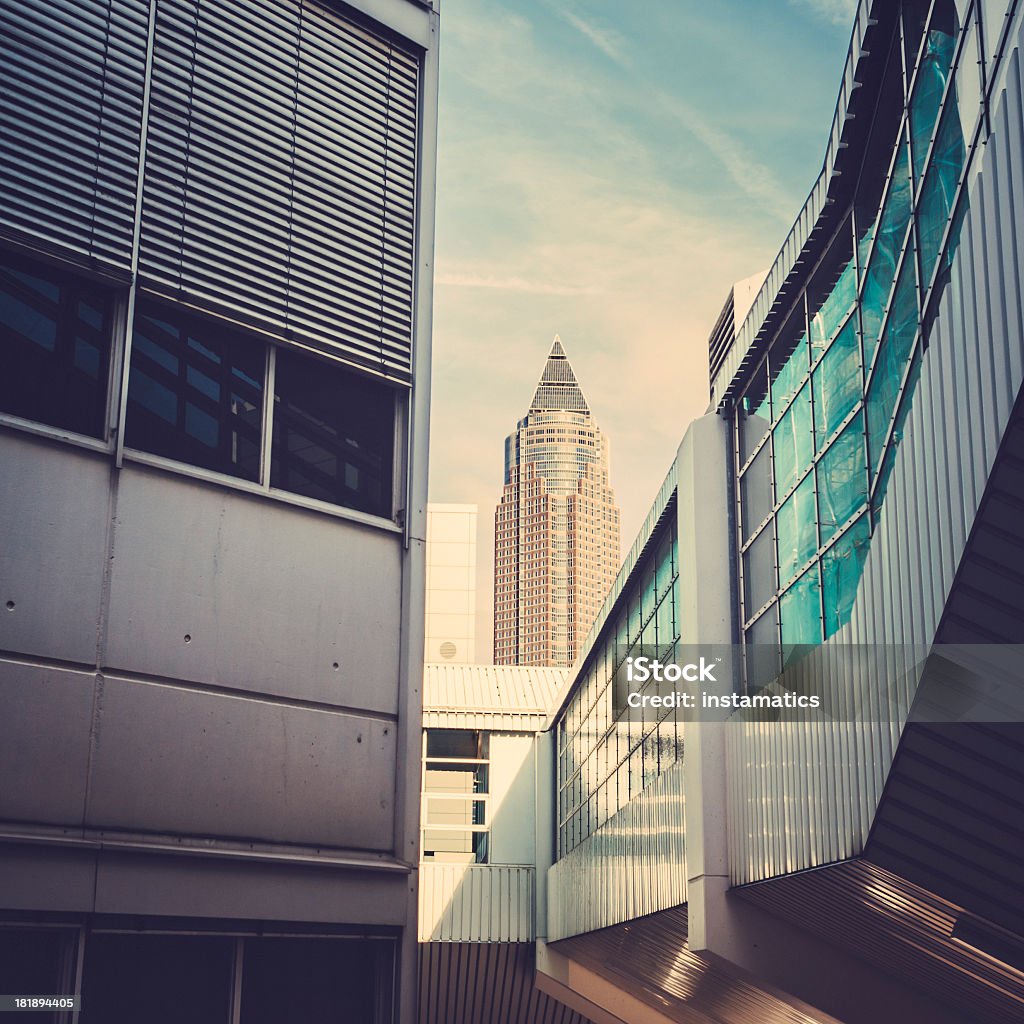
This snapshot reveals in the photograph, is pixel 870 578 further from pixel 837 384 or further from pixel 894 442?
pixel 837 384

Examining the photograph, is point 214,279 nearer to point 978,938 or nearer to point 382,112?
point 382,112

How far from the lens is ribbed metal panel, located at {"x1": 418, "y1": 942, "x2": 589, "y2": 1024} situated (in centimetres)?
3105

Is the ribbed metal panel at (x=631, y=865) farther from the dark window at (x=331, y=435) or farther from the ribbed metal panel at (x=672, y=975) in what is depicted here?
the dark window at (x=331, y=435)

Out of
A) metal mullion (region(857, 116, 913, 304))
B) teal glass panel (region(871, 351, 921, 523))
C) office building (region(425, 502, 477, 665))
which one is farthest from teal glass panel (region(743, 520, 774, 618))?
office building (region(425, 502, 477, 665))

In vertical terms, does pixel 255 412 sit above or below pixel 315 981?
above

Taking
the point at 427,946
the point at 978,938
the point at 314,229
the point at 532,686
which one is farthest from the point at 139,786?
the point at 532,686

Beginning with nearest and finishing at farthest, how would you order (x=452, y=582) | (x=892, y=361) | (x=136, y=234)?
(x=136, y=234) → (x=892, y=361) → (x=452, y=582)

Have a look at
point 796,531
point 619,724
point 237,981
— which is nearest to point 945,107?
point 796,531

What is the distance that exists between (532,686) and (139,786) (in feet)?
83.3

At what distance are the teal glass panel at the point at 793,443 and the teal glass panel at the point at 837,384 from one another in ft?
0.74

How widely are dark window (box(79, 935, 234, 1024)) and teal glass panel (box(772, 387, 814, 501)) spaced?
23.7ft

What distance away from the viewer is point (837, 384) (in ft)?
42.6

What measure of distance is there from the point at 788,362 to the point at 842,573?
3065 millimetres

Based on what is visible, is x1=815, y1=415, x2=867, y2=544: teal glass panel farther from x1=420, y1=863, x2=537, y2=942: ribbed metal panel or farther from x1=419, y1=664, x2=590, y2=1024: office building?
x1=419, y1=664, x2=590, y2=1024: office building
